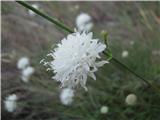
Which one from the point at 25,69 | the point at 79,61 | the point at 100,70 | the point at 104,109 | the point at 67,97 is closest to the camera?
the point at 79,61

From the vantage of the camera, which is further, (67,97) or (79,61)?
(67,97)

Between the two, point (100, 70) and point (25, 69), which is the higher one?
point (25, 69)

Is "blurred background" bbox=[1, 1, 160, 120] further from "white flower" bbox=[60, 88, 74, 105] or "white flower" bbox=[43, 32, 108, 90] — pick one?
"white flower" bbox=[43, 32, 108, 90]

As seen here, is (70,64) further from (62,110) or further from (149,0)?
(149,0)

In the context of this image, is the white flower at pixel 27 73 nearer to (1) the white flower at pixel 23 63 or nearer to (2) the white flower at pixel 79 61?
(1) the white flower at pixel 23 63

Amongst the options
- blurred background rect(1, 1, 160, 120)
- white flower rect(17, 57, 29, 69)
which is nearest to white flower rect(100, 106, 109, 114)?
blurred background rect(1, 1, 160, 120)

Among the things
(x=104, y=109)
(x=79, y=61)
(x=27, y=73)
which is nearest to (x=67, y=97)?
(x=104, y=109)

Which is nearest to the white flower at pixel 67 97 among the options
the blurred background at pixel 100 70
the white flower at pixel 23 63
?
the blurred background at pixel 100 70

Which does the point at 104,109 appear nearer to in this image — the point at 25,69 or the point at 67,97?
the point at 67,97
